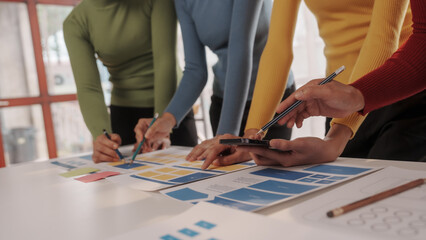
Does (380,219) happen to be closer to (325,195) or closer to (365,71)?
(325,195)

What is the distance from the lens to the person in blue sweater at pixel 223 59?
1169 mm

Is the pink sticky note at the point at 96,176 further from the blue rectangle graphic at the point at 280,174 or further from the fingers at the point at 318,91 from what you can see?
the fingers at the point at 318,91

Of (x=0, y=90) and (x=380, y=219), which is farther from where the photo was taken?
(x=0, y=90)

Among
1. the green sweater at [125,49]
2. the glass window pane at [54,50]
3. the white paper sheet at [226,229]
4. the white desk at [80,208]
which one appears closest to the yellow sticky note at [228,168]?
the white desk at [80,208]

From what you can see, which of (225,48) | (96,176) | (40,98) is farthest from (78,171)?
(40,98)

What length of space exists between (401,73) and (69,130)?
4.33 metres

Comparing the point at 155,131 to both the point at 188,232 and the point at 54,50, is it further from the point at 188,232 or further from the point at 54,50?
the point at 54,50

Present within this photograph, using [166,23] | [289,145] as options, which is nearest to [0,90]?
[166,23]

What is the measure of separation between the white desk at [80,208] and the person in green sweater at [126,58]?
2.22ft

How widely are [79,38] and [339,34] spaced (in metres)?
1.09

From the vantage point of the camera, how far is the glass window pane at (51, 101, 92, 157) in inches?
167

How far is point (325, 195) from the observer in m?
0.52

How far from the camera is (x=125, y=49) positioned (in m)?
1.57

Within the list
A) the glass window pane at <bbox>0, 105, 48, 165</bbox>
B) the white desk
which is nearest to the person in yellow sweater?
the white desk
